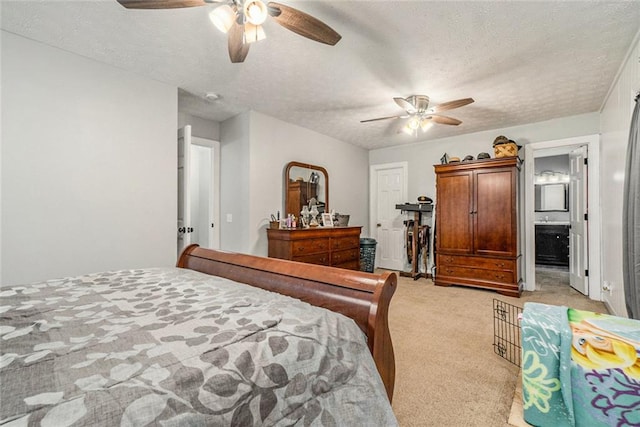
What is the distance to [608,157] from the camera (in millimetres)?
3277

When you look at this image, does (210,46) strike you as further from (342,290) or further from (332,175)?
(332,175)

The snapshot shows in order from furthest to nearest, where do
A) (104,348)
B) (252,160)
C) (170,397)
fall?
(252,160) < (104,348) < (170,397)

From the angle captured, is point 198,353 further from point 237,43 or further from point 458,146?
point 458,146

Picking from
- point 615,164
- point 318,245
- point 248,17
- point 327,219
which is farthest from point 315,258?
point 615,164

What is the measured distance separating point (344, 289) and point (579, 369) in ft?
3.32

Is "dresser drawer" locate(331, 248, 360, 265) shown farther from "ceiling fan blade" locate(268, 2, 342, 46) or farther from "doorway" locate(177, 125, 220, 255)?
"ceiling fan blade" locate(268, 2, 342, 46)

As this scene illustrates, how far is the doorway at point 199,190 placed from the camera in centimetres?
316

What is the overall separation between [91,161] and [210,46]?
1.48m

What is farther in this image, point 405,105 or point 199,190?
point 199,190

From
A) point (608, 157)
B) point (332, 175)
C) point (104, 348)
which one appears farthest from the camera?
point (332, 175)

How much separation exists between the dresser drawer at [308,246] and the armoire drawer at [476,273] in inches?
76.7

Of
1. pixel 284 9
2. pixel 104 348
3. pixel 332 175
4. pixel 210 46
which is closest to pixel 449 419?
pixel 104 348

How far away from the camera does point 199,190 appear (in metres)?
4.82

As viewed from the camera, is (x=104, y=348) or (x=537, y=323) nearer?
(x=104, y=348)
